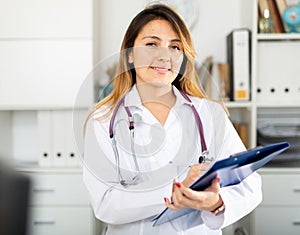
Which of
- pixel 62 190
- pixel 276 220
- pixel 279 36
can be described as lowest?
pixel 276 220

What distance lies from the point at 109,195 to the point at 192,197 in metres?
0.27

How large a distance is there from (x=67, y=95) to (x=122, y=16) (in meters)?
0.59

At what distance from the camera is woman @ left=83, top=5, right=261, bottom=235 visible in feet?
3.97

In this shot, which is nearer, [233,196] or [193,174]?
Result: [193,174]

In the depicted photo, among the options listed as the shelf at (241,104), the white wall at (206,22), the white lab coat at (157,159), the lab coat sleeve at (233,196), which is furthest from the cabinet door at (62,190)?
the lab coat sleeve at (233,196)

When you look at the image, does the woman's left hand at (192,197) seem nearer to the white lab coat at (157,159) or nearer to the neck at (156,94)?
the white lab coat at (157,159)

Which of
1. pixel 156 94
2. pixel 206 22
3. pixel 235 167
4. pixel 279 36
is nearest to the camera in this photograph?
pixel 235 167

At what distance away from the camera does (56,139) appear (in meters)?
2.79

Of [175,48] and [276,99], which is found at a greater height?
[175,48]

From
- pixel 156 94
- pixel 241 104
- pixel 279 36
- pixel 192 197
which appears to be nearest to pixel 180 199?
pixel 192 197

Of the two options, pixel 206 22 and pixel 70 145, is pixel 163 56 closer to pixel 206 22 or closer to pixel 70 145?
pixel 70 145

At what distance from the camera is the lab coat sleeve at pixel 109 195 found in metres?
1.23

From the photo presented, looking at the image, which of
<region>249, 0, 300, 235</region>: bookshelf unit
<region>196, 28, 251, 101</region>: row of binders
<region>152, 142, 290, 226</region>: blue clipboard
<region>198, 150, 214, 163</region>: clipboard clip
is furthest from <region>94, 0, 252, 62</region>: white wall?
<region>152, 142, 290, 226</region>: blue clipboard

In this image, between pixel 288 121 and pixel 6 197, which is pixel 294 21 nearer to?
pixel 288 121
